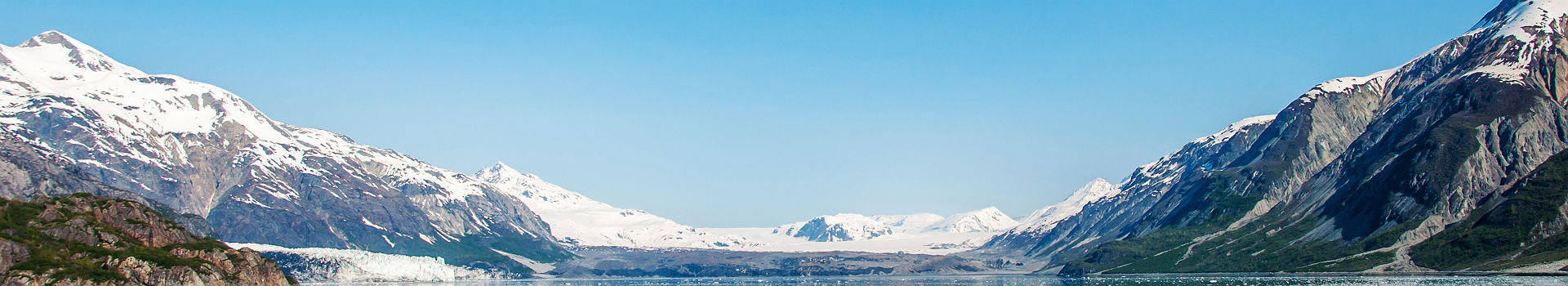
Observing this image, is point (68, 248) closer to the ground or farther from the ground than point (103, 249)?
farther from the ground

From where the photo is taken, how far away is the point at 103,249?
166875mm

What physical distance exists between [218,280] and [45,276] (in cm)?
2994

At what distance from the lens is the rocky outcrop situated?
507 feet

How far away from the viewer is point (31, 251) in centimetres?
15900

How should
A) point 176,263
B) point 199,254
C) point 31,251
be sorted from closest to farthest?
1. point 31,251
2. point 176,263
3. point 199,254

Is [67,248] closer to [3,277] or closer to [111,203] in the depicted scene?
[3,277]

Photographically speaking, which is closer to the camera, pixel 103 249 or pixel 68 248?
pixel 68 248

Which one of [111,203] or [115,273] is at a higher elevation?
[111,203]

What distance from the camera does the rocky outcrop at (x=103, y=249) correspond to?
15450 centimetres

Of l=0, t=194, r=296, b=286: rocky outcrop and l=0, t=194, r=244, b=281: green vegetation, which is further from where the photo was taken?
l=0, t=194, r=296, b=286: rocky outcrop

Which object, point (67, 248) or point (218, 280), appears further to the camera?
point (218, 280)

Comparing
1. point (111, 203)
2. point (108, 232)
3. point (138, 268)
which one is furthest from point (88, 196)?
point (138, 268)

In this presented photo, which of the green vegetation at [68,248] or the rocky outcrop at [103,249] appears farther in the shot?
the rocky outcrop at [103,249]

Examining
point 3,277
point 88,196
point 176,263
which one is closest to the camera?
point 3,277
